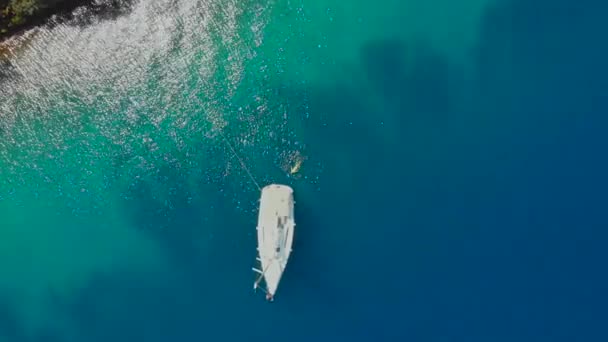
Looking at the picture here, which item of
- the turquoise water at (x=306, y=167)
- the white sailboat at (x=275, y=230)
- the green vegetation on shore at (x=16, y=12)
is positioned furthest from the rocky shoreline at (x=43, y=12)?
the white sailboat at (x=275, y=230)

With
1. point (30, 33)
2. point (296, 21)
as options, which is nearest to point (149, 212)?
point (30, 33)

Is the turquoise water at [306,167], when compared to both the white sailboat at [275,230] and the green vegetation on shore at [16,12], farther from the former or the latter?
the green vegetation on shore at [16,12]

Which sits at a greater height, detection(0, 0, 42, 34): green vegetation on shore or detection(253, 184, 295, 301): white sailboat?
detection(0, 0, 42, 34): green vegetation on shore

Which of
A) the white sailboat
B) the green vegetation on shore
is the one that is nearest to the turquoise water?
the white sailboat

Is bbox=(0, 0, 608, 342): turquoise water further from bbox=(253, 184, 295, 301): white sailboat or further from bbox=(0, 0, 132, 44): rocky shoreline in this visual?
bbox=(253, 184, 295, 301): white sailboat

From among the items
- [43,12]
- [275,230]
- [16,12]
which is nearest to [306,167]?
[275,230]

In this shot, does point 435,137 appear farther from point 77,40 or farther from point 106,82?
point 77,40
